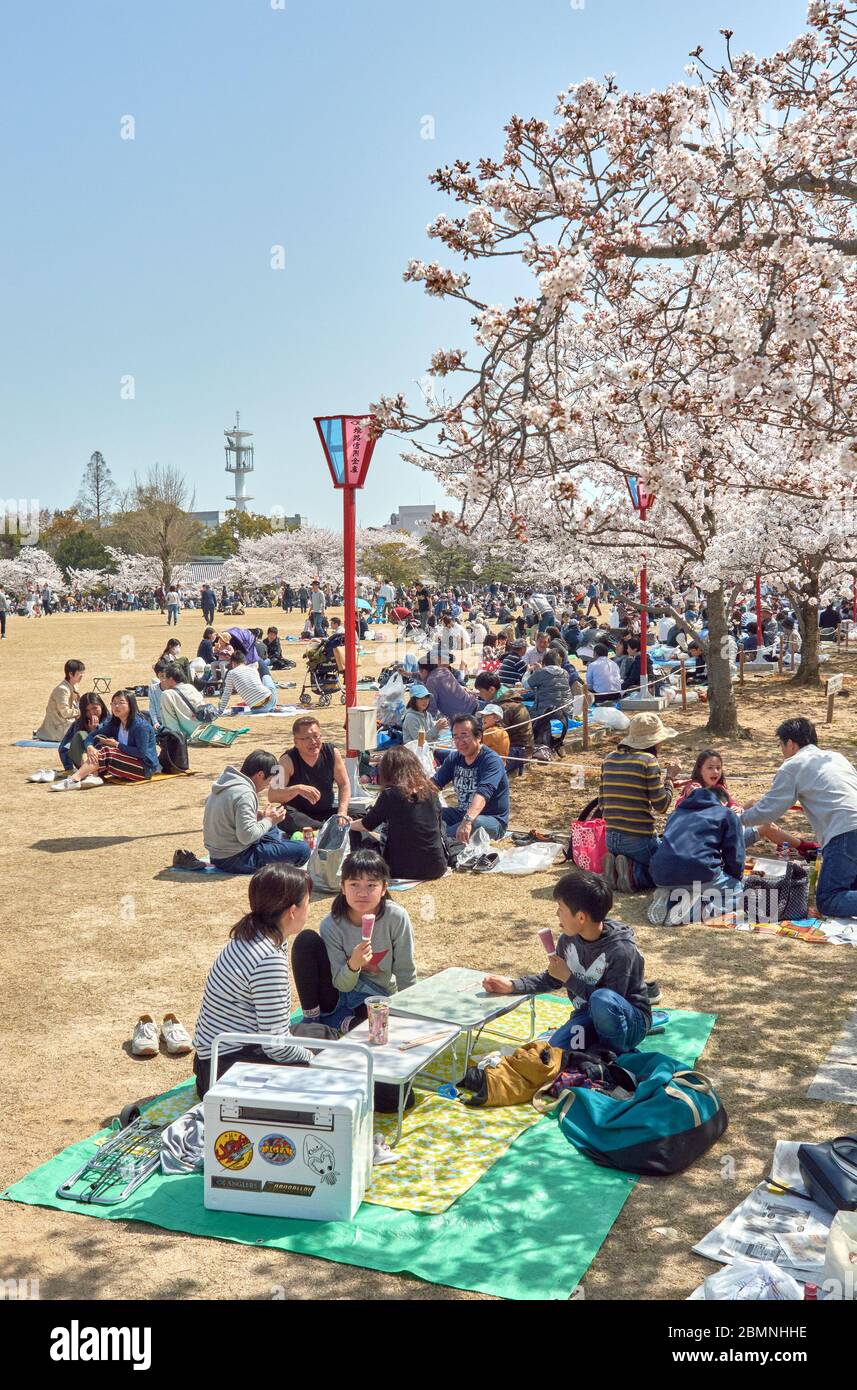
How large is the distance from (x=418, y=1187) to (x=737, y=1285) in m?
1.31

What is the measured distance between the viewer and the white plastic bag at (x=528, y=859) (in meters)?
9.34

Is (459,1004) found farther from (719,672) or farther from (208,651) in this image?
(208,651)

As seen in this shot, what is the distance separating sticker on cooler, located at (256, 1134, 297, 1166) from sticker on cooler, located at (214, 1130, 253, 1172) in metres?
0.05

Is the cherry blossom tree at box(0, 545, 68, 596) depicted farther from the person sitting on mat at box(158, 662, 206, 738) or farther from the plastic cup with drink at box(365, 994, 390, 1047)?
the plastic cup with drink at box(365, 994, 390, 1047)

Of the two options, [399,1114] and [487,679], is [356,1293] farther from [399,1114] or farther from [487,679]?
[487,679]

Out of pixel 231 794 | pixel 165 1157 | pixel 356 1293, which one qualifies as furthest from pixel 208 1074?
pixel 231 794

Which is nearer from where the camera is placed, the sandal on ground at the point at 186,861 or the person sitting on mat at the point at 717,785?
the person sitting on mat at the point at 717,785

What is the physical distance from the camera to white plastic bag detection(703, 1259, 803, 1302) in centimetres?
371

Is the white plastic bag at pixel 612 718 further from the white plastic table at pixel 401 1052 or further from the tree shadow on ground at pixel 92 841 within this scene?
the white plastic table at pixel 401 1052

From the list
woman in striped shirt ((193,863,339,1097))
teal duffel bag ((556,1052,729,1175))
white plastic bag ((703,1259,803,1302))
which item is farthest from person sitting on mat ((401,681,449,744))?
white plastic bag ((703,1259,803,1302))

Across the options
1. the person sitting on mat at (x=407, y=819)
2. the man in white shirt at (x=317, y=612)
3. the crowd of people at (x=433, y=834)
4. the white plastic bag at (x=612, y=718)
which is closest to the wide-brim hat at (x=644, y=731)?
the crowd of people at (x=433, y=834)

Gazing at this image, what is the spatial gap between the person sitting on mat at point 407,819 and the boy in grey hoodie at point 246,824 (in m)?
0.71

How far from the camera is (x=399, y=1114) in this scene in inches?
197

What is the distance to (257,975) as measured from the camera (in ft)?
15.9
